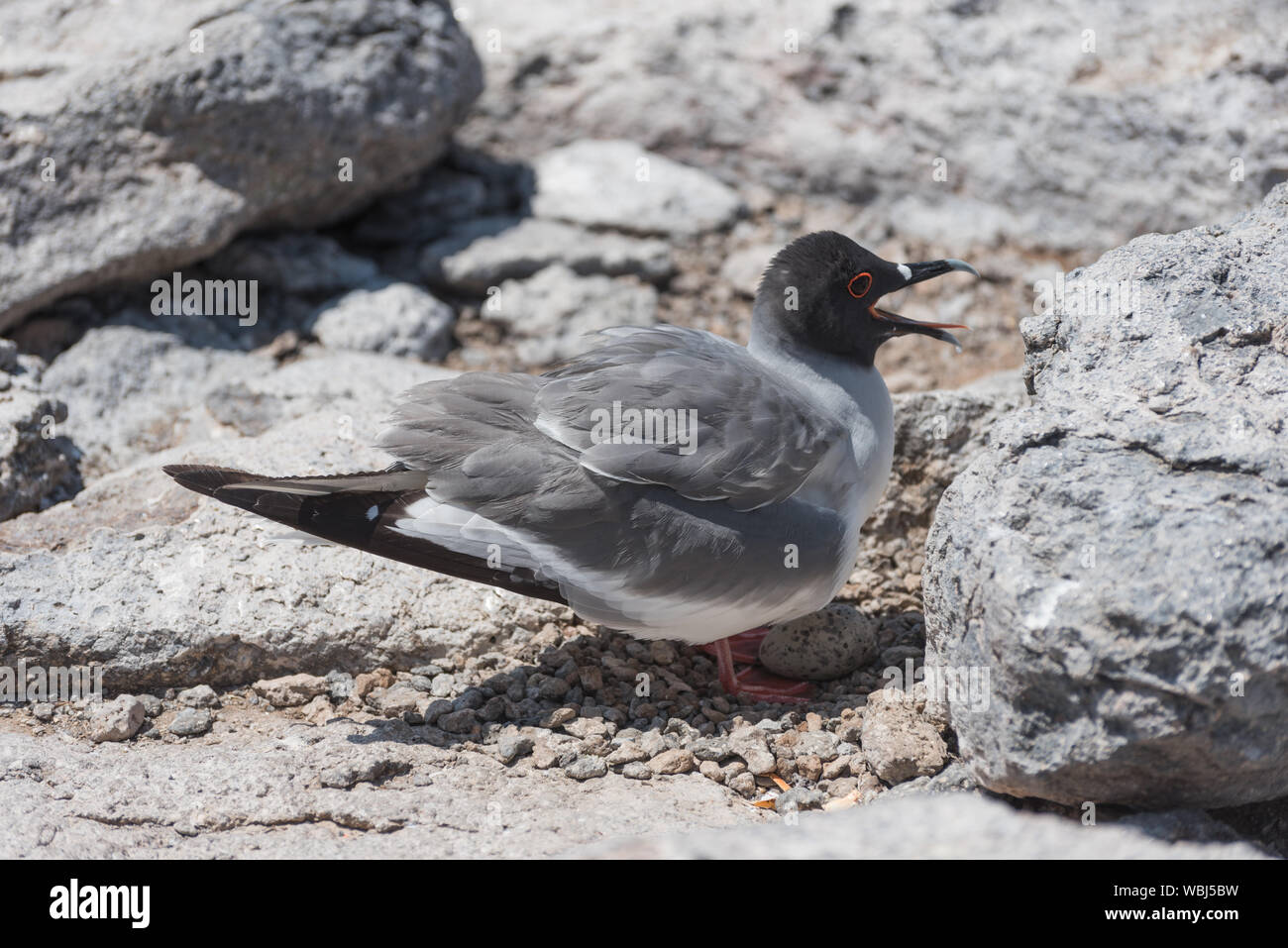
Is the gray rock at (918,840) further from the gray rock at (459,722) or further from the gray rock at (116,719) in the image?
the gray rock at (116,719)

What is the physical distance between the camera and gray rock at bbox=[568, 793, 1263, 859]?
2.46 m

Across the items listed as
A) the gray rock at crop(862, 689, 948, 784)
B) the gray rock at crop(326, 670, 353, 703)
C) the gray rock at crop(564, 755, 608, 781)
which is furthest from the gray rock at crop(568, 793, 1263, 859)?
the gray rock at crop(326, 670, 353, 703)

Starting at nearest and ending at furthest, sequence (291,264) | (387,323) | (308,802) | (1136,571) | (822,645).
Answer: (1136,571) → (308,802) → (822,645) → (387,323) → (291,264)

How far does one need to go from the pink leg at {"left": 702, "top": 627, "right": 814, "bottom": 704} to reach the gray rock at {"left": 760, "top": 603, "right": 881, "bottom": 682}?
0.18 feet

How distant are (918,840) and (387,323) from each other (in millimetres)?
4788

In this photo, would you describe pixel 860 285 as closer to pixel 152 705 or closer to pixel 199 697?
pixel 199 697

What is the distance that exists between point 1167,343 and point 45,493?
179 inches

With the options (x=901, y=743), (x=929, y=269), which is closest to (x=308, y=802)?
(x=901, y=743)

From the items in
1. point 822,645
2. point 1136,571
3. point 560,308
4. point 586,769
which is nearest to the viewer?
point 1136,571

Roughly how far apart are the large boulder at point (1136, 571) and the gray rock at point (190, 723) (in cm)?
254

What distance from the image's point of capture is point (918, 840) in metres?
2.48

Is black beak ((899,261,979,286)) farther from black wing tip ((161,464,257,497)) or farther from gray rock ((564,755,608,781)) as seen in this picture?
black wing tip ((161,464,257,497))

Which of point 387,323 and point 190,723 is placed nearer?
point 190,723

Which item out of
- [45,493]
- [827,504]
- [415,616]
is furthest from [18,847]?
[827,504]
